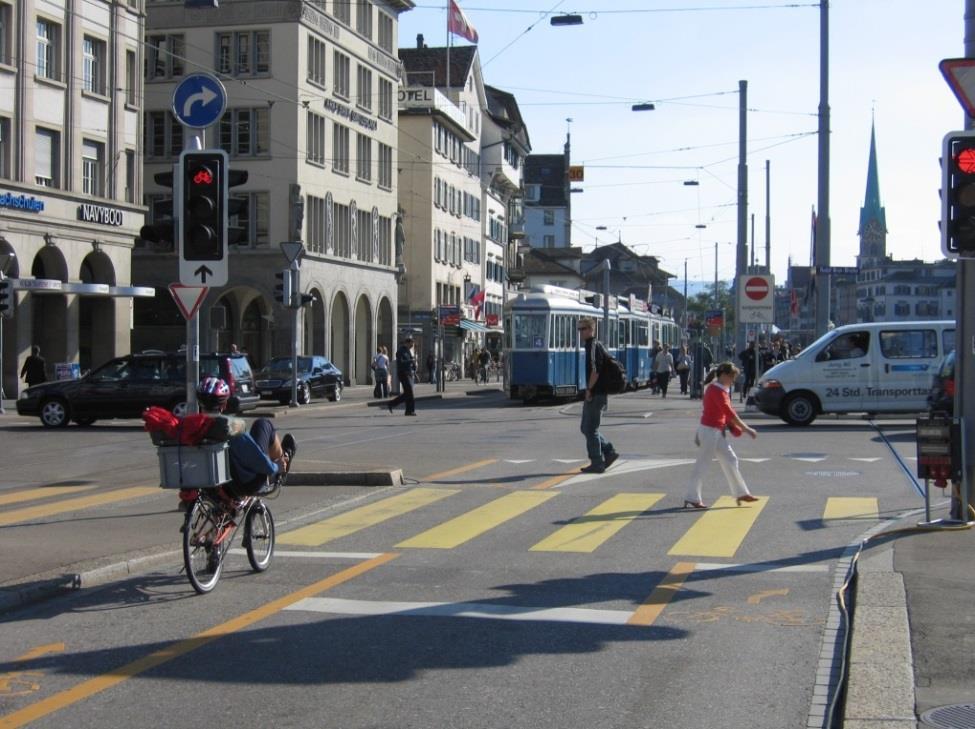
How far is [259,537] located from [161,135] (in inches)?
1941

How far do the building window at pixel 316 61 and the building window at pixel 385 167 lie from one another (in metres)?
7.85

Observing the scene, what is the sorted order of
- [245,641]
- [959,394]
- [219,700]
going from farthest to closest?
[959,394] → [245,641] → [219,700]

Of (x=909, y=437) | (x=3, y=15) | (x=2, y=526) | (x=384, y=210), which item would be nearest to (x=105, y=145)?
(x=3, y=15)

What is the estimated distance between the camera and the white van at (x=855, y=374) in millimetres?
27453

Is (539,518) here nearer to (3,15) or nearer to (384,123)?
(3,15)

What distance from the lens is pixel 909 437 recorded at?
23.8 meters

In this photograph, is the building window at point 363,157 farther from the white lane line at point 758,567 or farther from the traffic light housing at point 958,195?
the white lane line at point 758,567

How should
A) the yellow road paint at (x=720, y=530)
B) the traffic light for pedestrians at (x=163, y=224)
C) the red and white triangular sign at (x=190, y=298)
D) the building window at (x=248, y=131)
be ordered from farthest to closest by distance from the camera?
the building window at (x=248, y=131)
the red and white triangular sign at (x=190, y=298)
the traffic light for pedestrians at (x=163, y=224)
the yellow road paint at (x=720, y=530)

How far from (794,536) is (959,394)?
182 cm

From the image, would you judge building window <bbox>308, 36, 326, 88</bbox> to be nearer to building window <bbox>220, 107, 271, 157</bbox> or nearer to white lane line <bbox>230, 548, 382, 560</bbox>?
building window <bbox>220, 107, 271, 157</bbox>

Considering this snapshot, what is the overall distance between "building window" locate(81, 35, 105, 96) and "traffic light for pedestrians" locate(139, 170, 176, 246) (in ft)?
104

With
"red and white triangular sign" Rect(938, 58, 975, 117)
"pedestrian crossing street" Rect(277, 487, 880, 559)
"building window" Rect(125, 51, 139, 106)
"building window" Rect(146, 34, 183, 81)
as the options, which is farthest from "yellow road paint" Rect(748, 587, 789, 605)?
"building window" Rect(146, 34, 183, 81)

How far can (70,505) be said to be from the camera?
14.4 metres

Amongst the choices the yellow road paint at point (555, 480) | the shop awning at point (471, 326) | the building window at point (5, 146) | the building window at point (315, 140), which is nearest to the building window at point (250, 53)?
the building window at point (315, 140)
